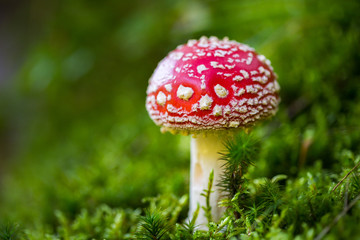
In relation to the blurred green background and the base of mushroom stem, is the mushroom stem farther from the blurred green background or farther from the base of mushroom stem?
the blurred green background

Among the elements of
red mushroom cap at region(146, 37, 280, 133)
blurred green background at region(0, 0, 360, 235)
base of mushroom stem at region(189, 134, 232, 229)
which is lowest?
base of mushroom stem at region(189, 134, 232, 229)

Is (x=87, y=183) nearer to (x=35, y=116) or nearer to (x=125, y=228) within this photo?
(x=125, y=228)

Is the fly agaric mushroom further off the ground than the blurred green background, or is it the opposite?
the blurred green background

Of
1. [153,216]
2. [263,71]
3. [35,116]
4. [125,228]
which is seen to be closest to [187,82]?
[263,71]

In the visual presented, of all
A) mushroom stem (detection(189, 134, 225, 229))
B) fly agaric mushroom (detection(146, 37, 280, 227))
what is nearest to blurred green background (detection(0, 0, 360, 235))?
mushroom stem (detection(189, 134, 225, 229))

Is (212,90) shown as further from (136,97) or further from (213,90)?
(136,97)

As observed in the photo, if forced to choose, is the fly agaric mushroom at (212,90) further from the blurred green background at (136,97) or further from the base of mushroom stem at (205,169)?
the blurred green background at (136,97)
